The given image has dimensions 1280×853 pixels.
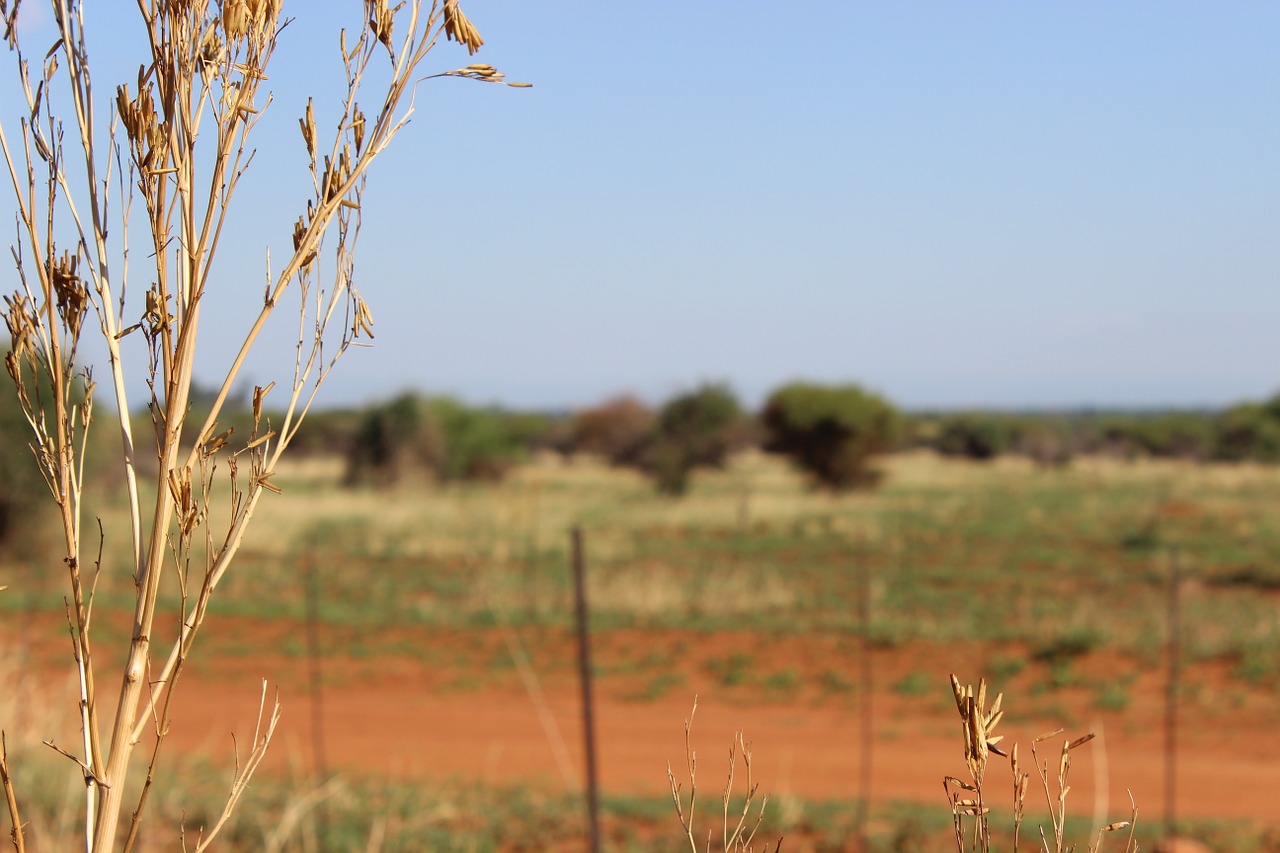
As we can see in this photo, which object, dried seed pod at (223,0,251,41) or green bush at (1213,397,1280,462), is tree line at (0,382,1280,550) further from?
dried seed pod at (223,0,251,41)

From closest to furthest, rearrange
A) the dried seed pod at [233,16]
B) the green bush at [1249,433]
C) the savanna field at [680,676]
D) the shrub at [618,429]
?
the dried seed pod at [233,16] < the savanna field at [680,676] < the shrub at [618,429] < the green bush at [1249,433]

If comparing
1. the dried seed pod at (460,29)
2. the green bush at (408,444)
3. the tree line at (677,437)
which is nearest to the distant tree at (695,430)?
the tree line at (677,437)

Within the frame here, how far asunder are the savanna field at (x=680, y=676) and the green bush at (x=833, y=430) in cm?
1023

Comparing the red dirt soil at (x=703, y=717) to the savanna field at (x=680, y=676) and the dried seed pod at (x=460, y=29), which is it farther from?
the dried seed pod at (x=460, y=29)

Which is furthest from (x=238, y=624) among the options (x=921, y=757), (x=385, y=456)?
(x=385, y=456)

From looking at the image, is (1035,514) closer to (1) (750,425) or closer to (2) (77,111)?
(1) (750,425)

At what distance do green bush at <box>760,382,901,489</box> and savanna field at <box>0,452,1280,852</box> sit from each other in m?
10.2

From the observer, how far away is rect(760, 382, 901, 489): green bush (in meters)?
33.4

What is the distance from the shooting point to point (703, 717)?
10352 millimetres

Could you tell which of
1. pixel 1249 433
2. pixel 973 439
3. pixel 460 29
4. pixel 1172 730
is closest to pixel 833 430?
pixel 1249 433

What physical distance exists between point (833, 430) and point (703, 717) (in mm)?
24033

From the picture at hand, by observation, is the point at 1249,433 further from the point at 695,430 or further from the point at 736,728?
the point at 736,728

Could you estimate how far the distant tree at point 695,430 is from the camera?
32969 mm

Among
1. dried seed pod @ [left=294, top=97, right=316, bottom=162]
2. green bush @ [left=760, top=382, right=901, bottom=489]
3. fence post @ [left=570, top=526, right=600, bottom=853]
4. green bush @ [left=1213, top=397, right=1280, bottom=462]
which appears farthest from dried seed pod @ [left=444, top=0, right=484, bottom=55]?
green bush @ [left=1213, top=397, right=1280, bottom=462]
